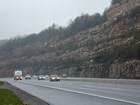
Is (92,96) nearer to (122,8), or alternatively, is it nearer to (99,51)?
(99,51)

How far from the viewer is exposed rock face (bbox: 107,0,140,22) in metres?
89.6

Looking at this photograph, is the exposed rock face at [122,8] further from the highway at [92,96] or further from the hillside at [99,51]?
the highway at [92,96]

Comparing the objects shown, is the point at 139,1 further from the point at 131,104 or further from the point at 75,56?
the point at 131,104

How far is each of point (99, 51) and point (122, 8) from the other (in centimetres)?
1965

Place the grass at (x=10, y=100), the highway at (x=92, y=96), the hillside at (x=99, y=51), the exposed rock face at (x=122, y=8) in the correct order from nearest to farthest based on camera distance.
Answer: the highway at (x=92, y=96), the grass at (x=10, y=100), the hillside at (x=99, y=51), the exposed rock face at (x=122, y=8)

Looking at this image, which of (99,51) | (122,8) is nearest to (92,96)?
(99,51)

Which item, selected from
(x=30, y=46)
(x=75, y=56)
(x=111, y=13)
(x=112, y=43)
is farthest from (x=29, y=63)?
(x=112, y=43)

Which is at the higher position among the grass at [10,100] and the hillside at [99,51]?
the hillside at [99,51]

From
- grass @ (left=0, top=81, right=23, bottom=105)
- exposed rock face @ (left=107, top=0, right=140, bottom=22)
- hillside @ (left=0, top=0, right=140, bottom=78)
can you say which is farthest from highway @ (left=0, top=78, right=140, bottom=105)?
exposed rock face @ (left=107, top=0, right=140, bottom=22)

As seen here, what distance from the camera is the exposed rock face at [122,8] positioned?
8962 cm

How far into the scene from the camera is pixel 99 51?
84.6 metres

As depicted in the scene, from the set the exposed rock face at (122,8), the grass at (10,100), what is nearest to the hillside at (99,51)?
the exposed rock face at (122,8)

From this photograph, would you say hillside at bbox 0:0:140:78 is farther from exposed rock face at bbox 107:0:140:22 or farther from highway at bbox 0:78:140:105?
highway at bbox 0:78:140:105

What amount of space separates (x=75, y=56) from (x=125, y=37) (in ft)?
95.6
